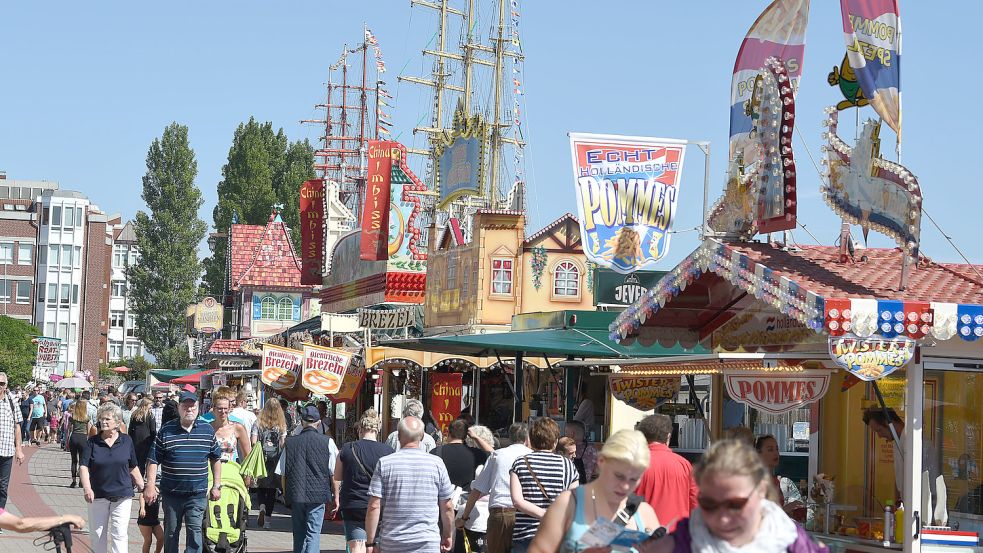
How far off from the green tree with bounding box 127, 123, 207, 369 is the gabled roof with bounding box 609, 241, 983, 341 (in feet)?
238

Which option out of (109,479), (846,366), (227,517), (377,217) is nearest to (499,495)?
(846,366)

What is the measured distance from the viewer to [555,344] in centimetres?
1603

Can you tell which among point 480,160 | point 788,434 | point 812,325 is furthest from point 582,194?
point 480,160

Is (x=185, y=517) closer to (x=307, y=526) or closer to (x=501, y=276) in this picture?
(x=307, y=526)

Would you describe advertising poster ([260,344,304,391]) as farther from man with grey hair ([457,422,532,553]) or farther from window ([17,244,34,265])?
window ([17,244,34,265])

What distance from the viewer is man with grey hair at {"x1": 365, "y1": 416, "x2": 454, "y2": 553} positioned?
9297mm

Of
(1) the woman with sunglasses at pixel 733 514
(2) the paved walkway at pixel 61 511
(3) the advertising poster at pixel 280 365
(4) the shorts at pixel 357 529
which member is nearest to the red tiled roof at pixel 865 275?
(4) the shorts at pixel 357 529

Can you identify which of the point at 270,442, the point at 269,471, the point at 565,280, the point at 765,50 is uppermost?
the point at 765,50

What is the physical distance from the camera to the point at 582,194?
17062 millimetres

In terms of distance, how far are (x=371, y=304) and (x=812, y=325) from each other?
113 feet

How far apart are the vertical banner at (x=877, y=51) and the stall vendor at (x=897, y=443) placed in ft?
7.63

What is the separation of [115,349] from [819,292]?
122943 millimetres

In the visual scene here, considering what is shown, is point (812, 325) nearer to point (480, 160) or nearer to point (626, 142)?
point (626, 142)

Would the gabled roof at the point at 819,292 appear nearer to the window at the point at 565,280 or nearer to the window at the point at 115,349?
the window at the point at 565,280
